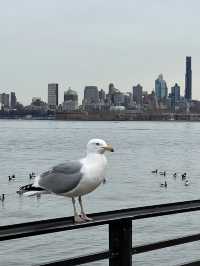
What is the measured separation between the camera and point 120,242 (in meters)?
4.55

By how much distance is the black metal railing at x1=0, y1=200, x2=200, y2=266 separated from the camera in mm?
4168

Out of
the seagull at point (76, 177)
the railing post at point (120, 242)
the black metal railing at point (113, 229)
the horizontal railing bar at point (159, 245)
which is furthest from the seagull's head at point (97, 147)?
the horizontal railing bar at point (159, 245)

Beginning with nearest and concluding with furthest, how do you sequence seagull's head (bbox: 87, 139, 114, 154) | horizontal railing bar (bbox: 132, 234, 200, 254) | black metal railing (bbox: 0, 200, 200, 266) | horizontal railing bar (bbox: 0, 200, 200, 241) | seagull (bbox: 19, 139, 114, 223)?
horizontal railing bar (bbox: 0, 200, 200, 241)
black metal railing (bbox: 0, 200, 200, 266)
horizontal railing bar (bbox: 132, 234, 200, 254)
seagull (bbox: 19, 139, 114, 223)
seagull's head (bbox: 87, 139, 114, 154)

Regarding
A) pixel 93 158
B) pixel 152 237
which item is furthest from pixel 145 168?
pixel 93 158

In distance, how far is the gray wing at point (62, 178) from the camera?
4.92m

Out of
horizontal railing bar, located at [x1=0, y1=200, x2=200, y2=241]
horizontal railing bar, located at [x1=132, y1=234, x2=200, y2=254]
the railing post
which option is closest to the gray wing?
horizontal railing bar, located at [x1=0, y1=200, x2=200, y2=241]

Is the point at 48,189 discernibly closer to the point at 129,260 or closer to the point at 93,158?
the point at 93,158

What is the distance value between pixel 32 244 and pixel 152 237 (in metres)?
4.27

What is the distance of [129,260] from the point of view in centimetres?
459

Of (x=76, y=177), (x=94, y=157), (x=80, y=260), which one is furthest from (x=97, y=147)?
(x=80, y=260)

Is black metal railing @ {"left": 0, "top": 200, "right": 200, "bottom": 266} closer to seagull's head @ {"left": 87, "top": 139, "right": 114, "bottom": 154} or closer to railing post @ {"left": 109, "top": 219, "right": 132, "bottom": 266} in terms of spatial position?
railing post @ {"left": 109, "top": 219, "right": 132, "bottom": 266}

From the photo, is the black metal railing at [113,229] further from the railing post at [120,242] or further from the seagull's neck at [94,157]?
the seagull's neck at [94,157]

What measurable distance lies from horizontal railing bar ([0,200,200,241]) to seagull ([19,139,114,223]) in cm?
23

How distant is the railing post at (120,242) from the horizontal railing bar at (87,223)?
0.05 meters
